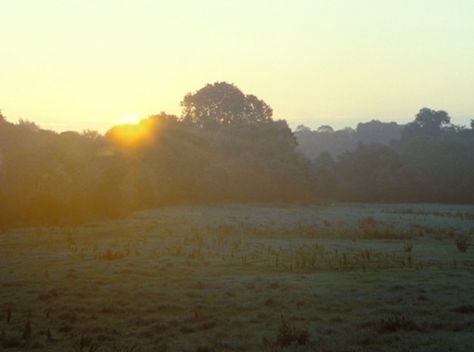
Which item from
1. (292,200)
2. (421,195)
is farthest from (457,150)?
(292,200)

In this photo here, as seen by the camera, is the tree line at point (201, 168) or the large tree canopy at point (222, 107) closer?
the tree line at point (201, 168)

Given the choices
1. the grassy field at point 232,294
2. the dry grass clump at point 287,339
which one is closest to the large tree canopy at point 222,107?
the grassy field at point 232,294

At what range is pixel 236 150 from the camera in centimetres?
8350

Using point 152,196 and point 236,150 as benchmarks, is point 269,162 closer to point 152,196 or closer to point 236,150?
point 236,150

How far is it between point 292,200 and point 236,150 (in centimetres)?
1135

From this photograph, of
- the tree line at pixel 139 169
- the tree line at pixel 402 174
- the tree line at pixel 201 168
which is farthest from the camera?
the tree line at pixel 402 174

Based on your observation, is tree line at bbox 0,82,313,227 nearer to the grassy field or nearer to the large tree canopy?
the grassy field

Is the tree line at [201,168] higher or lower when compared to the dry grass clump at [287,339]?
higher

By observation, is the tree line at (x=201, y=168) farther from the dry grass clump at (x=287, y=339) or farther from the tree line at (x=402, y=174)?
the dry grass clump at (x=287, y=339)

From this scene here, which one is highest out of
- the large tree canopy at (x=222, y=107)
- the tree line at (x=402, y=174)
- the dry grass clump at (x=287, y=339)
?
the large tree canopy at (x=222, y=107)

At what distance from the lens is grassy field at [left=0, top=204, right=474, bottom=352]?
1409cm

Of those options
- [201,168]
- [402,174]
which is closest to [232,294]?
[201,168]

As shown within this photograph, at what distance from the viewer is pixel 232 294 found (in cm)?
1927

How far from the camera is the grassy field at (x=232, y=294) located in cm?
1409
